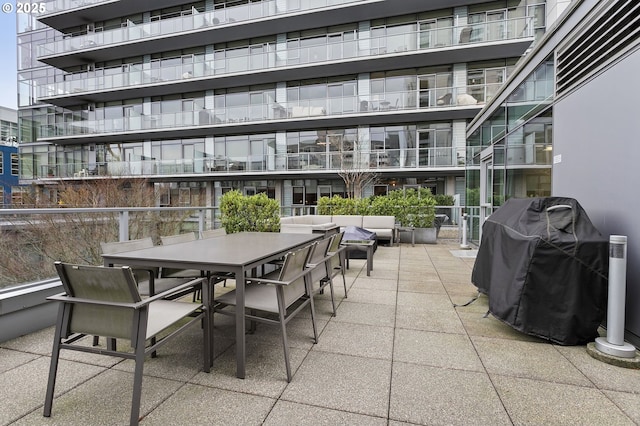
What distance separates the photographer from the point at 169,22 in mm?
17656

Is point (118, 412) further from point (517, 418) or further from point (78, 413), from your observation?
point (517, 418)

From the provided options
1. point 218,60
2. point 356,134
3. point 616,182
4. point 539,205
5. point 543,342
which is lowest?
point 543,342

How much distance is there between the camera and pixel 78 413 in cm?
193

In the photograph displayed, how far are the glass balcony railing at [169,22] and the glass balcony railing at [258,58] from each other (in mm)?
356

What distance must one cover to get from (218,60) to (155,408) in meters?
18.5

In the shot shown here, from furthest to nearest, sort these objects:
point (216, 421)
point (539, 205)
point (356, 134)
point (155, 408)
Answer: point (356, 134) < point (539, 205) < point (155, 408) < point (216, 421)

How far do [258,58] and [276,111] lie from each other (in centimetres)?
285

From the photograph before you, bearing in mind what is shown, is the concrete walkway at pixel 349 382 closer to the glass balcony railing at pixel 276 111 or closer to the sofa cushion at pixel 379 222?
the sofa cushion at pixel 379 222

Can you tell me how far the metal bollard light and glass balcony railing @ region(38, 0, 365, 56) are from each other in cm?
1543

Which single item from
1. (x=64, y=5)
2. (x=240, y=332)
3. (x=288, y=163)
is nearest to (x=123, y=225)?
(x=240, y=332)

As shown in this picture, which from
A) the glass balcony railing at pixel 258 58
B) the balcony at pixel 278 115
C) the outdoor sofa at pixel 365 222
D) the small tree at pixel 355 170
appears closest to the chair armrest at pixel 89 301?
the outdoor sofa at pixel 365 222

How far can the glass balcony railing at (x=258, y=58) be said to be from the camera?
13875mm

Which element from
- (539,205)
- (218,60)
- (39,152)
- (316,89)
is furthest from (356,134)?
(39,152)

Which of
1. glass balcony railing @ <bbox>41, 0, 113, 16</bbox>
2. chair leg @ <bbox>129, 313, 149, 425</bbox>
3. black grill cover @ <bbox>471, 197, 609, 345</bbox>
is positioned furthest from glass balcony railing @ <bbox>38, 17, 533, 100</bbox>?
chair leg @ <bbox>129, 313, 149, 425</bbox>
